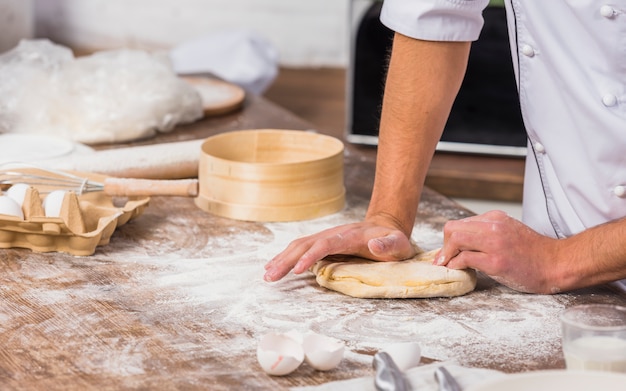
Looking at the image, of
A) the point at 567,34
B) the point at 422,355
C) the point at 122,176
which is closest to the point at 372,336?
the point at 422,355

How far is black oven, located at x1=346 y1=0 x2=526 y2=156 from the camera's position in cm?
292

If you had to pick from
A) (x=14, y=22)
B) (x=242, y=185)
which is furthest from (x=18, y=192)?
(x=14, y=22)

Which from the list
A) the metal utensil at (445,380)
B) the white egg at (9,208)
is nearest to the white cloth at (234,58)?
the white egg at (9,208)

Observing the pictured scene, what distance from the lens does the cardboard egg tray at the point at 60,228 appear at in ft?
5.01

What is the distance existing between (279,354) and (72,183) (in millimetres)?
752

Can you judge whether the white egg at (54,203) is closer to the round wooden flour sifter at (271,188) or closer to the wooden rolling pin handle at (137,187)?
the wooden rolling pin handle at (137,187)

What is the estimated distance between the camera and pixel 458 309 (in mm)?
1355

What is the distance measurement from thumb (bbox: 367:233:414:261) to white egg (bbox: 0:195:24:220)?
58cm

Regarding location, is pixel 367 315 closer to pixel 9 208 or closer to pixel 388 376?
pixel 388 376

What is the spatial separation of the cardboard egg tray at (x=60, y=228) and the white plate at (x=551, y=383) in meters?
0.81

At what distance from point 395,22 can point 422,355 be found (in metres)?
0.69

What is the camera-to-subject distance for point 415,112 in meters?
1.66

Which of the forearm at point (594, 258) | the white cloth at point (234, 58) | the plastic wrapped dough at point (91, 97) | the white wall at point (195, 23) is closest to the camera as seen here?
the forearm at point (594, 258)

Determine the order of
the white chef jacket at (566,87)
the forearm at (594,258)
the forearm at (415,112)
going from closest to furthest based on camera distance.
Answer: the forearm at (594,258)
the white chef jacket at (566,87)
the forearm at (415,112)
